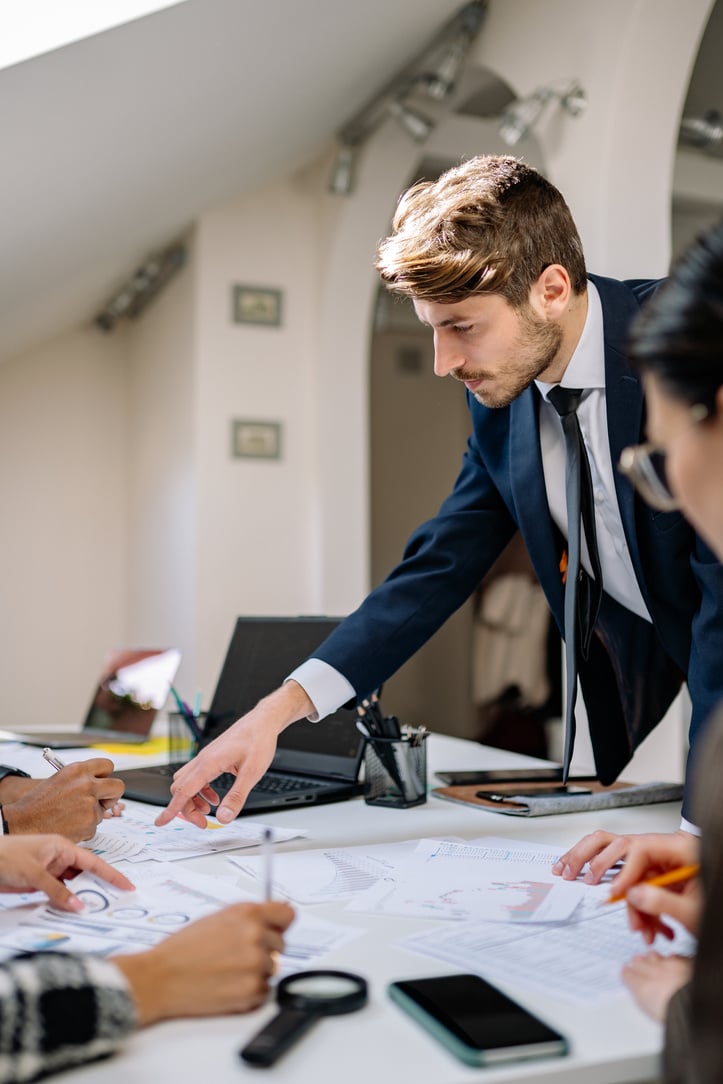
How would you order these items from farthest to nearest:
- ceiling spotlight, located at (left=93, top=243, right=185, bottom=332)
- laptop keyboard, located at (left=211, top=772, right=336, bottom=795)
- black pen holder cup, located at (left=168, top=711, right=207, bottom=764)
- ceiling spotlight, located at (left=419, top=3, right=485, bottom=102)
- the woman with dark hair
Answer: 1. ceiling spotlight, located at (left=93, top=243, right=185, bottom=332)
2. ceiling spotlight, located at (left=419, top=3, right=485, bottom=102)
3. black pen holder cup, located at (left=168, top=711, right=207, bottom=764)
4. laptop keyboard, located at (left=211, top=772, right=336, bottom=795)
5. the woman with dark hair

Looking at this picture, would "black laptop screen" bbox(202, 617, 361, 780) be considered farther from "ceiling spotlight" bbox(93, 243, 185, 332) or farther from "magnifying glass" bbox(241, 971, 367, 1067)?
"ceiling spotlight" bbox(93, 243, 185, 332)

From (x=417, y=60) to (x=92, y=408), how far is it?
2987mm

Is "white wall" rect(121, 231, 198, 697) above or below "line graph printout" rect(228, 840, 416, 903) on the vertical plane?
above

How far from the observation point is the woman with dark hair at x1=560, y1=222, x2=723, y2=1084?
1.85 feet

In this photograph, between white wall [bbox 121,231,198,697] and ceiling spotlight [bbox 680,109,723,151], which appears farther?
white wall [bbox 121,231,198,697]

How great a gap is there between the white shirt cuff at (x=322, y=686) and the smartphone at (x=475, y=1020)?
691 millimetres

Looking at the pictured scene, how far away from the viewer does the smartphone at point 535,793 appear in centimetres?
149

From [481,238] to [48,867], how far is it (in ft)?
3.14

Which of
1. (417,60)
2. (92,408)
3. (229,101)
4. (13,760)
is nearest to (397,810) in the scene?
(13,760)

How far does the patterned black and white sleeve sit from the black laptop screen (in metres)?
0.95

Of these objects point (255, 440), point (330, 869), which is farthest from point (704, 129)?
point (330, 869)

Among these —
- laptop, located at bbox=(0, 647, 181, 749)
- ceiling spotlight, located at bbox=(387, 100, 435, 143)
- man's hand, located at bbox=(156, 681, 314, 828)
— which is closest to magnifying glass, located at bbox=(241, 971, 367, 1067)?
man's hand, located at bbox=(156, 681, 314, 828)

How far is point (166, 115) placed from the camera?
3006mm

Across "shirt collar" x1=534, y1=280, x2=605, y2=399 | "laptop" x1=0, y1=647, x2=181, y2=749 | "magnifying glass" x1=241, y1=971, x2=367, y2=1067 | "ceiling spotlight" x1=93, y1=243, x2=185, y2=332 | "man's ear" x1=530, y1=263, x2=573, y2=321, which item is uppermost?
Answer: "ceiling spotlight" x1=93, y1=243, x2=185, y2=332
